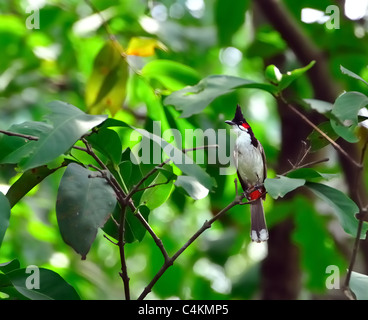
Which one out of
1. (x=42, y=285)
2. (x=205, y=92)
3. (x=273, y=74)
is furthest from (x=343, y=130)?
(x=42, y=285)

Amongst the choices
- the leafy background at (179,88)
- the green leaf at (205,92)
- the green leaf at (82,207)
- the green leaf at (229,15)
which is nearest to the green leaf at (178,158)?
the green leaf at (82,207)

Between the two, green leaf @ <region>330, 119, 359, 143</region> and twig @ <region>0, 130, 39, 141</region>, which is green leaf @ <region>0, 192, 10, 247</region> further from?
green leaf @ <region>330, 119, 359, 143</region>

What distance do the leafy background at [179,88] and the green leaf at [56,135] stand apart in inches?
21.5

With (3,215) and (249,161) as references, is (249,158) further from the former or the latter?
(3,215)

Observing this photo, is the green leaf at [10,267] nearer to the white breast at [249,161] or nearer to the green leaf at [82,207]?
the green leaf at [82,207]

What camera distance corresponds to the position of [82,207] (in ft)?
3.24

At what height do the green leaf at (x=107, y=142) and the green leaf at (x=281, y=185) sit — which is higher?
the green leaf at (x=107, y=142)

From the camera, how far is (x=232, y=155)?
1.44 metres

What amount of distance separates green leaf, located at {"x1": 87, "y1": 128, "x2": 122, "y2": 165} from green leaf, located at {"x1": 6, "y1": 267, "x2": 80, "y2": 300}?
8.5 inches

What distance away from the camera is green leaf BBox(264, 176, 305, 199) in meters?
0.97

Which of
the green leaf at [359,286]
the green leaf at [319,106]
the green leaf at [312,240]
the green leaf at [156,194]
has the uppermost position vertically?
the green leaf at [319,106]

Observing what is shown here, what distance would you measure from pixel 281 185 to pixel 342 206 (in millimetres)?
135

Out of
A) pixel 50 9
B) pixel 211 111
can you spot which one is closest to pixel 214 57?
pixel 50 9

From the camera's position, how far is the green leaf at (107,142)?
43.6 inches
